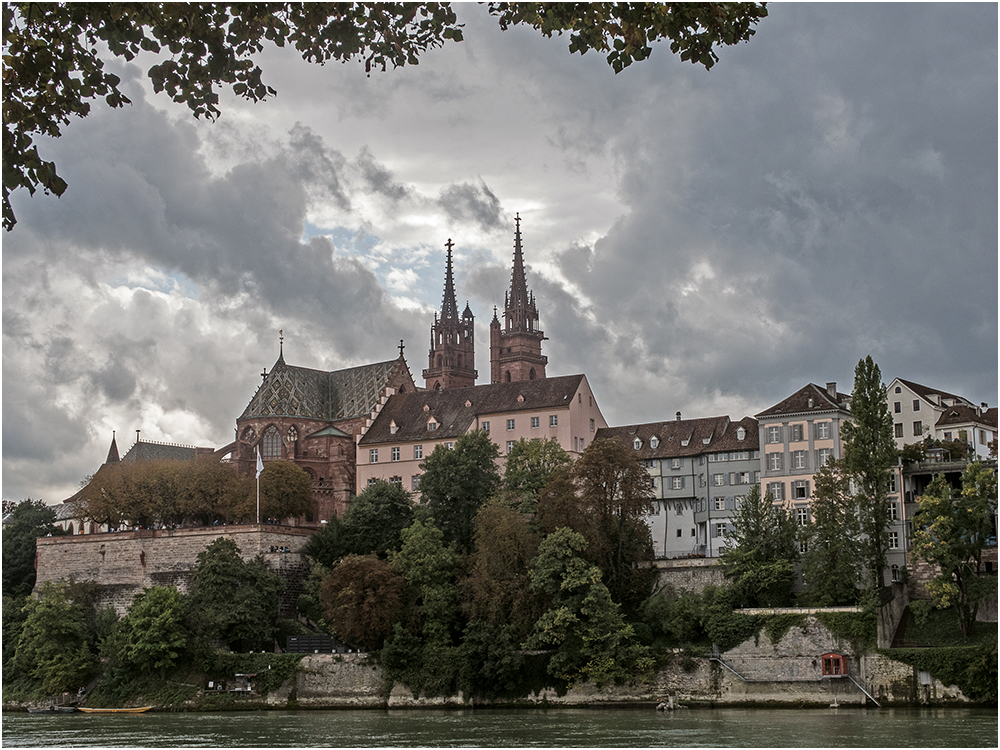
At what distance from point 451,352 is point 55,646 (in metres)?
72.1

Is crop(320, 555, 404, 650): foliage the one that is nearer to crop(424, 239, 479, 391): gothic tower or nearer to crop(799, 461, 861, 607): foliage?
crop(799, 461, 861, 607): foliage

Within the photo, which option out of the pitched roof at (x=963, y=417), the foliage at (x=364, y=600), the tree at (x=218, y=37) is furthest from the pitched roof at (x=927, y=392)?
the tree at (x=218, y=37)

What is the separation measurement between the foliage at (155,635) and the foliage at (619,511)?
20987mm

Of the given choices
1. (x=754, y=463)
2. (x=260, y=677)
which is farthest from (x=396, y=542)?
(x=754, y=463)

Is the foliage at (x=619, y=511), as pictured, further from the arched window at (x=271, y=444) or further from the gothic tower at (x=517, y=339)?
the gothic tower at (x=517, y=339)

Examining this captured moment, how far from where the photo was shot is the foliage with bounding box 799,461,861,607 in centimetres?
5744

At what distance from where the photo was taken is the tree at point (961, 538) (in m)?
54.6

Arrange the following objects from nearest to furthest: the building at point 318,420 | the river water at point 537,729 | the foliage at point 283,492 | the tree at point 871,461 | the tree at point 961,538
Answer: the river water at point 537,729 → the tree at point 961,538 → the tree at point 871,461 → the foliage at point 283,492 → the building at point 318,420

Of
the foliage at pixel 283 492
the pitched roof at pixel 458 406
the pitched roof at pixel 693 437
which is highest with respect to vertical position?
the pitched roof at pixel 458 406

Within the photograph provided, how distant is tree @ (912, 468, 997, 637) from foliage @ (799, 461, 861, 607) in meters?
2.82

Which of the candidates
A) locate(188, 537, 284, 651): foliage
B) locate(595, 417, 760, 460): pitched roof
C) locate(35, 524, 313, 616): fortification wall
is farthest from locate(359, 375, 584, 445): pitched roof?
locate(188, 537, 284, 651): foliage

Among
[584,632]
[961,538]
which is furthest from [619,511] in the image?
[961,538]

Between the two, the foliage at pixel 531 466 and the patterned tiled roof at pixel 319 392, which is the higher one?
the patterned tiled roof at pixel 319 392

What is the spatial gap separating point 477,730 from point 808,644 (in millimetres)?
17804
